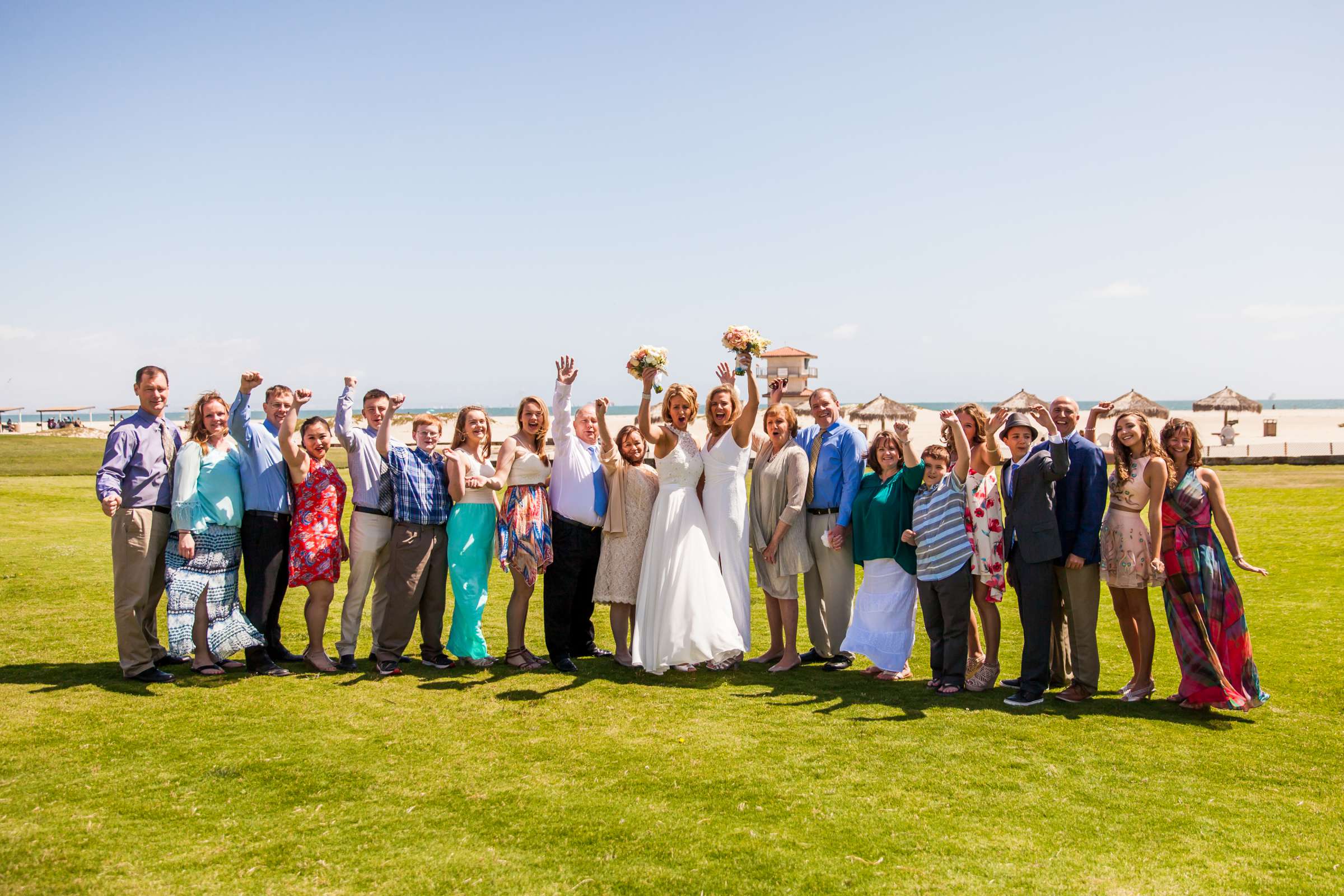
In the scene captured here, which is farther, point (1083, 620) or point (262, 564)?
point (262, 564)

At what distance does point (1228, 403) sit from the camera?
4878cm

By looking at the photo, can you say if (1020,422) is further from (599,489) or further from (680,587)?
(599,489)

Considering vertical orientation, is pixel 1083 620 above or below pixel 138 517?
below

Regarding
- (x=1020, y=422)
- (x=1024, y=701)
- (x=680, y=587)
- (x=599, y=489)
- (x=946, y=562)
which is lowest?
(x=1024, y=701)

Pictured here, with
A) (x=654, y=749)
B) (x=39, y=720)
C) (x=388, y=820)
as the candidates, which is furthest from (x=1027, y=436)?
(x=39, y=720)

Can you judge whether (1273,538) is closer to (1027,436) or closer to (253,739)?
(1027,436)

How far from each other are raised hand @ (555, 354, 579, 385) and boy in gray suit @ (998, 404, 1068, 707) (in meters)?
3.16

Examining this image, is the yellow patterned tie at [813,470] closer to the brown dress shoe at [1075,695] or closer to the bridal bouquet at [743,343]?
the bridal bouquet at [743,343]

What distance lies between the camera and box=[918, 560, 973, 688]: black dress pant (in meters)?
6.19

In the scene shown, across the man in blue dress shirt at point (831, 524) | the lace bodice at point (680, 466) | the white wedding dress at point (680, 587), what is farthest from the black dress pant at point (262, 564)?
the man in blue dress shirt at point (831, 524)

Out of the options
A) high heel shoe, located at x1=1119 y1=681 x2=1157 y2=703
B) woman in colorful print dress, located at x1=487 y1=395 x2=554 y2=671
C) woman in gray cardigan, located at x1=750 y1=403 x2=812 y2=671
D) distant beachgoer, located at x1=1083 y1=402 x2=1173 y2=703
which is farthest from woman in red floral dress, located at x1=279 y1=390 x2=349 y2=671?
high heel shoe, located at x1=1119 y1=681 x2=1157 y2=703

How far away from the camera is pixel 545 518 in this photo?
6801 millimetres

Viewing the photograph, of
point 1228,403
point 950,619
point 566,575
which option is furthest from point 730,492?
point 1228,403

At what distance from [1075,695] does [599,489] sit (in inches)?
146
